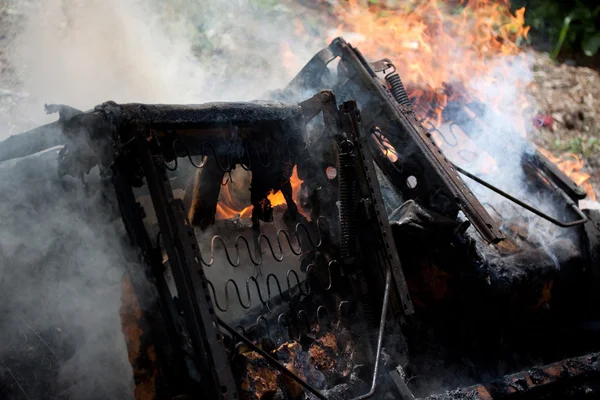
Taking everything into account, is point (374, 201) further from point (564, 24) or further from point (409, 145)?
point (564, 24)

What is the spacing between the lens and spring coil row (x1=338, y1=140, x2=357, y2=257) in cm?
468

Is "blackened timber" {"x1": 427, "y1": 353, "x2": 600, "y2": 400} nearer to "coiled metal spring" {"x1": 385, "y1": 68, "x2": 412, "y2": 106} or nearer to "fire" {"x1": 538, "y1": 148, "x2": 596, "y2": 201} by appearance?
"coiled metal spring" {"x1": 385, "y1": 68, "x2": 412, "y2": 106}

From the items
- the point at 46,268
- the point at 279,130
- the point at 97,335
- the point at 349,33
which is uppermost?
the point at 349,33

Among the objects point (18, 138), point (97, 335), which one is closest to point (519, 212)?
point (97, 335)

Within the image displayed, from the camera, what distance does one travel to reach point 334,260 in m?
4.81

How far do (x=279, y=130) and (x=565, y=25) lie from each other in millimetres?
9716

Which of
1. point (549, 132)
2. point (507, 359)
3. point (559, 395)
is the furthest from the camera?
point (549, 132)

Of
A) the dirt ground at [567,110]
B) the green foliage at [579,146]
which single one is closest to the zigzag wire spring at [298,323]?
the dirt ground at [567,110]

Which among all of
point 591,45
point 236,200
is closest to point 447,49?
point 591,45

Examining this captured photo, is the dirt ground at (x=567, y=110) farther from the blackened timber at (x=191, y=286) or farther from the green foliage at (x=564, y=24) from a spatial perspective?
the blackened timber at (x=191, y=286)

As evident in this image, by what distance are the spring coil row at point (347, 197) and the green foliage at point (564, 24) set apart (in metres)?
9.22

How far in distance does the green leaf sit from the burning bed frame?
20.2ft

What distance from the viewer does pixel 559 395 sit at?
468cm

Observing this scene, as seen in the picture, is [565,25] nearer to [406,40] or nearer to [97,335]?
[406,40]
